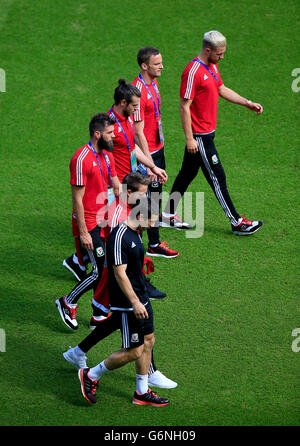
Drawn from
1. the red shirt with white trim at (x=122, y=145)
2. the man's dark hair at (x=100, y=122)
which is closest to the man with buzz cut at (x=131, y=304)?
the man's dark hair at (x=100, y=122)

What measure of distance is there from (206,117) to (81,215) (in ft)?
7.96

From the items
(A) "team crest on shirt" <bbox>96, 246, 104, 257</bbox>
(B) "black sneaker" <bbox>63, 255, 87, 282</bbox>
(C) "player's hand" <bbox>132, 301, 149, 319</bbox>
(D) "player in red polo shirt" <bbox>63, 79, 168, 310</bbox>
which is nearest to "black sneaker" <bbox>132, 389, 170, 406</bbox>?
(C) "player's hand" <bbox>132, 301, 149, 319</bbox>

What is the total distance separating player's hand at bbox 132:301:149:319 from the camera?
5422 millimetres

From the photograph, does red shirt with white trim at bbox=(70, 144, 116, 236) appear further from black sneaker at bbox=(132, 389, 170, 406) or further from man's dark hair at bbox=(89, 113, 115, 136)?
black sneaker at bbox=(132, 389, 170, 406)

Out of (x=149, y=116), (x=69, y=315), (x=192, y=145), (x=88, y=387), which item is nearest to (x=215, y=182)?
(x=192, y=145)

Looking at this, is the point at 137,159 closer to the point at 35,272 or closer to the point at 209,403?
the point at 35,272

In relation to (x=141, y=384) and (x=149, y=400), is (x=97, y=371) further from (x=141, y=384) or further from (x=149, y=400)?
(x=149, y=400)

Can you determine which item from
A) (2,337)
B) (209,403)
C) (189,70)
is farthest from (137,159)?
(209,403)

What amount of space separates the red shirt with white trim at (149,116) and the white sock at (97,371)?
2.93 m

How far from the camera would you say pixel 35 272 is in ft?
25.5

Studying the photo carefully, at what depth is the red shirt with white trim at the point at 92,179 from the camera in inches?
251

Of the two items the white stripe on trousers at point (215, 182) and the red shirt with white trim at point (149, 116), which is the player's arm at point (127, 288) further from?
the white stripe on trousers at point (215, 182)

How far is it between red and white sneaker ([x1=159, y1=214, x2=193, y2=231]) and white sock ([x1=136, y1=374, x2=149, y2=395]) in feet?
10.2
